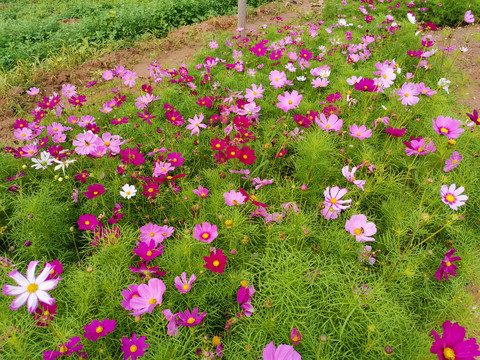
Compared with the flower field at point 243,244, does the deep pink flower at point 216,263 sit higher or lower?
higher

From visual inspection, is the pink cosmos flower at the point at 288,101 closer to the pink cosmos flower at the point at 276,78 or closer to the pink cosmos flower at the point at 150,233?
the pink cosmos flower at the point at 276,78

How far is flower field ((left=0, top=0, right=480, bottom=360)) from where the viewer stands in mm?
1107

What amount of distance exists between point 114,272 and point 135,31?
16.7ft

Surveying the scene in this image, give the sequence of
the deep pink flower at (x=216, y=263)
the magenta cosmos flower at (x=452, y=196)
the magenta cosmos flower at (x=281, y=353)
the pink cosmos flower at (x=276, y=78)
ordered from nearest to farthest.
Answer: the magenta cosmos flower at (x=281, y=353)
the deep pink flower at (x=216, y=263)
the magenta cosmos flower at (x=452, y=196)
the pink cosmos flower at (x=276, y=78)

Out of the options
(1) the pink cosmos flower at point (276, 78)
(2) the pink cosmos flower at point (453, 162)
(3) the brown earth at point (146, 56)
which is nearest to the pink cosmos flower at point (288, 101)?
(1) the pink cosmos flower at point (276, 78)

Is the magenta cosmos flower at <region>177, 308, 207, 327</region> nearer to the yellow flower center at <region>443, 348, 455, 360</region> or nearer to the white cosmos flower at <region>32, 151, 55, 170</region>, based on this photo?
the yellow flower center at <region>443, 348, 455, 360</region>

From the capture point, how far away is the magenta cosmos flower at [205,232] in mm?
1266

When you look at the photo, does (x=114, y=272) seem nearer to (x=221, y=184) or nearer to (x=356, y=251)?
(x=221, y=184)

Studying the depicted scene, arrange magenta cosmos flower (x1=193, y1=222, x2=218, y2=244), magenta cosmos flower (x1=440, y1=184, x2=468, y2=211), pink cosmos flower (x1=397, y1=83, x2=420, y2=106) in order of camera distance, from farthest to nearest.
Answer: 1. pink cosmos flower (x1=397, y1=83, x2=420, y2=106)
2. magenta cosmos flower (x1=440, y1=184, x2=468, y2=211)
3. magenta cosmos flower (x1=193, y1=222, x2=218, y2=244)

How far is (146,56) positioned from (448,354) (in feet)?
16.0

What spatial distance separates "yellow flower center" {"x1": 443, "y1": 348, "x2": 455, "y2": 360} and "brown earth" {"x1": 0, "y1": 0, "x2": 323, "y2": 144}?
3307 mm

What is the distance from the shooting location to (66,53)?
4.60 metres

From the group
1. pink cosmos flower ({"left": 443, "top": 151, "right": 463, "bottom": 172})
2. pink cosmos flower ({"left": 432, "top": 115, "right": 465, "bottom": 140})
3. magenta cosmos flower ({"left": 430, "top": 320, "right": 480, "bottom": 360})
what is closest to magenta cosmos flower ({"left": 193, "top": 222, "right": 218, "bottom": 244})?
magenta cosmos flower ({"left": 430, "top": 320, "right": 480, "bottom": 360})

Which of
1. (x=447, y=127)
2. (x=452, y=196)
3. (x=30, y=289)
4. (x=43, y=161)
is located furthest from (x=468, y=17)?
(x=30, y=289)
